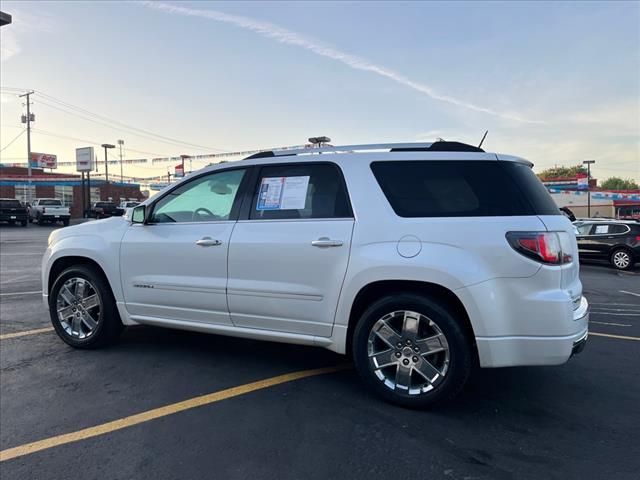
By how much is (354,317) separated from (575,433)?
5.47 feet

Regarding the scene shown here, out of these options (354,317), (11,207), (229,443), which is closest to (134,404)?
(229,443)

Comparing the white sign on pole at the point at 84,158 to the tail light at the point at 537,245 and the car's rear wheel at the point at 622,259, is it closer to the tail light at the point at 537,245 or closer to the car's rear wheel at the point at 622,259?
the car's rear wheel at the point at 622,259

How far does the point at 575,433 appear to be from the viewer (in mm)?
3131

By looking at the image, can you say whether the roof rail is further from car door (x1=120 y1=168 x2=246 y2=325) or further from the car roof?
car door (x1=120 y1=168 x2=246 y2=325)

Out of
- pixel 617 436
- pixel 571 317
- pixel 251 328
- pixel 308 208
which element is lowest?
pixel 617 436

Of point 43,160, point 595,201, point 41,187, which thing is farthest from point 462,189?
point 43,160

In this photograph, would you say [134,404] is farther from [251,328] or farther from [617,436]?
[617,436]

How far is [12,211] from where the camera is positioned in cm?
3297

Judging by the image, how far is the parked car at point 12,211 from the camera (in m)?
32.8

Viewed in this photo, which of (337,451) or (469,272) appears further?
(469,272)

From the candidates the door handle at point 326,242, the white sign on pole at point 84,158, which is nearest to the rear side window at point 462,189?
the door handle at point 326,242

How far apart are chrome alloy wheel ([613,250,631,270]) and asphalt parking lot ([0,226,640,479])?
1038 centimetres

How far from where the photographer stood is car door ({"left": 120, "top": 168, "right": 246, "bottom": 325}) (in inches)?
162

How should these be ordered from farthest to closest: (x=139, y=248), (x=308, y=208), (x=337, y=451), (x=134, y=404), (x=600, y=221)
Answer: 1. (x=600, y=221)
2. (x=139, y=248)
3. (x=308, y=208)
4. (x=134, y=404)
5. (x=337, y=451)
